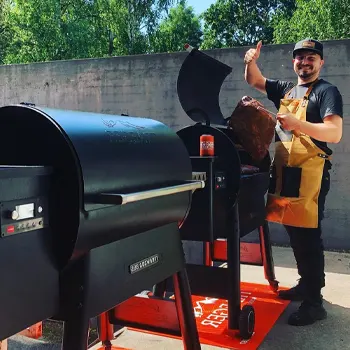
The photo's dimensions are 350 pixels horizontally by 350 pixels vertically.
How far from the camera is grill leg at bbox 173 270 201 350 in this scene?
2.11 m

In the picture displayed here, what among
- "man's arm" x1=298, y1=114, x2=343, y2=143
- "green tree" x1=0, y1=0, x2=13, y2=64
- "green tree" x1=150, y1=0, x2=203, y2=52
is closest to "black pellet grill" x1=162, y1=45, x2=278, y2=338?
"man's arm" x1=298, y1=114, x2=343, y2=143

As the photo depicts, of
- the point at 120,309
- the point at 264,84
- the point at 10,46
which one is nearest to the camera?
the point at 120,309

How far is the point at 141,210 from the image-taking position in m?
1.75

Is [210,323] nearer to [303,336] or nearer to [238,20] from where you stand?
[303,336]

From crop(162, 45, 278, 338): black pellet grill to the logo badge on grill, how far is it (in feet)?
2.51

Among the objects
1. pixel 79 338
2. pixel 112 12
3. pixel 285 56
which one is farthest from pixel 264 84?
pixel 112 12

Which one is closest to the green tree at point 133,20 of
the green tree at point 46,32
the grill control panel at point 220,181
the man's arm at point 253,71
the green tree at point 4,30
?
the green tree at point 46,32

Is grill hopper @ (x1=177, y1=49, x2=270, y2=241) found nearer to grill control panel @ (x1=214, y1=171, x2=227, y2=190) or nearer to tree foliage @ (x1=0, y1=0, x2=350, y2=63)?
grill control panel @ (x1=214, y1=171, x2=227, y2=190)

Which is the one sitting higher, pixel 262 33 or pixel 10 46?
pixel 262 33

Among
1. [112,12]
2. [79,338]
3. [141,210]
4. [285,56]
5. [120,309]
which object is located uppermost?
[112,12]

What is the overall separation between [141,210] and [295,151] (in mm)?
1579

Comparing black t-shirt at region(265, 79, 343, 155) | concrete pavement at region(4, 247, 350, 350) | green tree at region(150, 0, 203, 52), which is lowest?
concrete pavement at region(4, 247, 350, 350)

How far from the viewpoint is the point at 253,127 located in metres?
2.89

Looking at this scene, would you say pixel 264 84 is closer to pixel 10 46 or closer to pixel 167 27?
pixel 10 46
